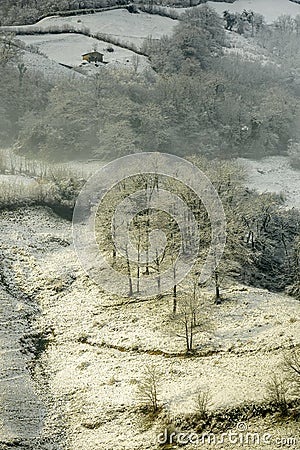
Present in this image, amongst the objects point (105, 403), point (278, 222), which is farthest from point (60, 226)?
point (105, 403)

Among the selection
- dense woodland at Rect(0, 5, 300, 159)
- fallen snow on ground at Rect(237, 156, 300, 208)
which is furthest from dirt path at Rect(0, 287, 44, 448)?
fallen snow on ground at Rect(237, 156, 300, 208)

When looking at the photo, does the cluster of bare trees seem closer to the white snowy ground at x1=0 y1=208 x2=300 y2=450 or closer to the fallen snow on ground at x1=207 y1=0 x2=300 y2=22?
the white snowy ground at x1=0 y1=208 x2=300 y2=450

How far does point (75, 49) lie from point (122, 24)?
1830 centimetres

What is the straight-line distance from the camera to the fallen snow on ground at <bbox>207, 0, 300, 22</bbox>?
13425 centimetres

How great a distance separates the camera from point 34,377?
37.5 m

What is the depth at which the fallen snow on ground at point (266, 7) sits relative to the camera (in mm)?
134250

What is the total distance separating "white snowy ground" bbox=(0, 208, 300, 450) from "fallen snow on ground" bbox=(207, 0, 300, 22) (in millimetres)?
100122

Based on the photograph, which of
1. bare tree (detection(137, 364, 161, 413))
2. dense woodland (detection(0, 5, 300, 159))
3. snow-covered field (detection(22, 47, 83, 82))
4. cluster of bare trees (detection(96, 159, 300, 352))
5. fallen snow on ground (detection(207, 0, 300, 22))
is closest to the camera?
bare tree (detection(137, 364, 161, 413))

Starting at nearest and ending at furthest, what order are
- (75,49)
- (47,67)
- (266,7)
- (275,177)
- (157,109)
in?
(275,177), (157,109), (47,67), (75,49), (266,7)

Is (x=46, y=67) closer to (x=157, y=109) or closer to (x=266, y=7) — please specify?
(x=157, y=109)

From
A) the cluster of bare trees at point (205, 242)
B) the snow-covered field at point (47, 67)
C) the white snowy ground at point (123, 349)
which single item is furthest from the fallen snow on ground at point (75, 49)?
the white snowy ground at point (123, 349)

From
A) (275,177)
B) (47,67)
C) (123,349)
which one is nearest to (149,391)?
(123,349)

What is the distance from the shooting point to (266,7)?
141m

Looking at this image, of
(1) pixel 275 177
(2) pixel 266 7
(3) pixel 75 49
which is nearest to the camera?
(1) pixel 275 177
